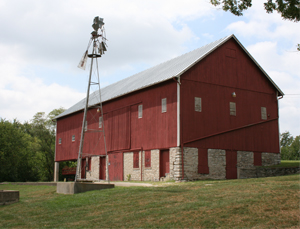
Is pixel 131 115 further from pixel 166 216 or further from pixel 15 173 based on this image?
pixel 15 173

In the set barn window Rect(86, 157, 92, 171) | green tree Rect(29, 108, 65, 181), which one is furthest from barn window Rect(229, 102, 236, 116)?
green tree Rect(29, 108, 65, 181)

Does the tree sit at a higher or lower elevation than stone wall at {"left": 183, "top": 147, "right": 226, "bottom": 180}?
higher

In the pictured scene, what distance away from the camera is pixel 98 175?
105 ft

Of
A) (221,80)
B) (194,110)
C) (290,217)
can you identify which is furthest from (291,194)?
(221,80)

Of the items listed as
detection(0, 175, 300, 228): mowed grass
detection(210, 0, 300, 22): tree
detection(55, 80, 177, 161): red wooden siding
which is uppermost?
detection(210, 0, 300, 22): tree

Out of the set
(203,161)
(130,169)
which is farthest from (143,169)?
(203,161)

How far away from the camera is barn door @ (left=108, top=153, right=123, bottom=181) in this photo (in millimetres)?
28850

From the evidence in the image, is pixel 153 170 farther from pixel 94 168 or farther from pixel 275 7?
pixel 275 7

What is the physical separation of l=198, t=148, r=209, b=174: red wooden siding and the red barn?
6 cm

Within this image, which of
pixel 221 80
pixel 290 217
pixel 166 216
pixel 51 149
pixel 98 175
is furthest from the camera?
pixel 51 149

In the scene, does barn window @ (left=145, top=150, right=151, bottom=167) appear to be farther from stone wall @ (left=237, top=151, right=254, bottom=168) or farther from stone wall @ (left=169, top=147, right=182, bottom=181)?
stone wall @ (left=237, top=151, right=254, bottom=168)

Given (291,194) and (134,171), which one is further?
(134,171)

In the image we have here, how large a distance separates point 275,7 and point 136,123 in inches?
575

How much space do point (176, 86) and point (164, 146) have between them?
12.7 ft
